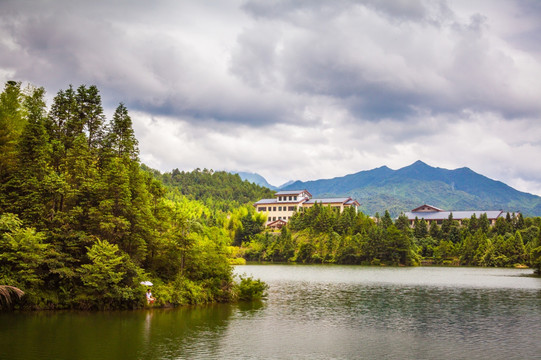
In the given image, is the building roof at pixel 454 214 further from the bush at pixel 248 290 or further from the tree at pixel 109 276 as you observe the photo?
the tree at pixel 109 276

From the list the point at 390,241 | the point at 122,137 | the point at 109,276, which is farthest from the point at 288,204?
the point at 109,276

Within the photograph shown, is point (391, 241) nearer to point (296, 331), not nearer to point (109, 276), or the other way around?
point (296, 331)

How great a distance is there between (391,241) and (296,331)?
235ft

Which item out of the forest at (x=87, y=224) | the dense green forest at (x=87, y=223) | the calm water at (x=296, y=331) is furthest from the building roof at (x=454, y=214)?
the dense green forest at (x=87, y=223)

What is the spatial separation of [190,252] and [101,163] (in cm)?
1072

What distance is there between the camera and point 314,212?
11188cm

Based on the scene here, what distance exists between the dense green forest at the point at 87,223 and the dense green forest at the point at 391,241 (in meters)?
63.1

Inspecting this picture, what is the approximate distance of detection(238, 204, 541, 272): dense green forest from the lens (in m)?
92.4

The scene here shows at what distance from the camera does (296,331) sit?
26391mm

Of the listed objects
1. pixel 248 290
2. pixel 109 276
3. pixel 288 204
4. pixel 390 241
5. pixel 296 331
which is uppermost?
pixel 288 204

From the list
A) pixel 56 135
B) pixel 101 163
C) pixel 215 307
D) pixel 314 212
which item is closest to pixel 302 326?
pixel 215 307

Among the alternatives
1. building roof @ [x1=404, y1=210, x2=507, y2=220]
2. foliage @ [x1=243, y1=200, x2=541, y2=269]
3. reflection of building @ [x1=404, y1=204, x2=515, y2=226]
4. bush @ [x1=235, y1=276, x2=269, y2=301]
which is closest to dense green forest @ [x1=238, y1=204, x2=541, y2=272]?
foliage @ [x1=243, y1=200, x2=541, y2=269]

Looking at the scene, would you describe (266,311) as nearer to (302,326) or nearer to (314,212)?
(302,326)

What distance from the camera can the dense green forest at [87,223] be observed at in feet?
98.7
